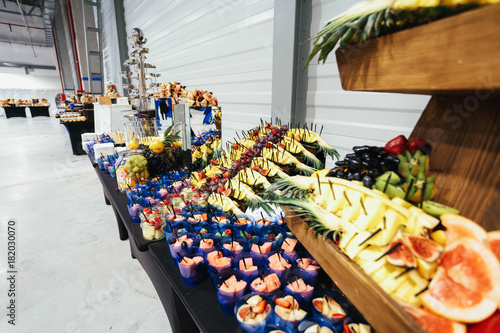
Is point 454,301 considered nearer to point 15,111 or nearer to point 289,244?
point 289,244

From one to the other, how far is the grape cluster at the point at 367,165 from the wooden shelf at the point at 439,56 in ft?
0.79

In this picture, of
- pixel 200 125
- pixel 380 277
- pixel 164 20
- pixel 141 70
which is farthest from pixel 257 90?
pixel 164 20

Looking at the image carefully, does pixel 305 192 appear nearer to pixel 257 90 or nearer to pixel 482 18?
pixel 482 18

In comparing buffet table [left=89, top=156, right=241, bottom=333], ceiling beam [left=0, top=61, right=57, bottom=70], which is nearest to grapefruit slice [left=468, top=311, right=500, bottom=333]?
buffet table [left=89, top=156, right=241, bottom=333]

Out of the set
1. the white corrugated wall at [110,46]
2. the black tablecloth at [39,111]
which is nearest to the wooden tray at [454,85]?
the white corrugated wall at [110,46]

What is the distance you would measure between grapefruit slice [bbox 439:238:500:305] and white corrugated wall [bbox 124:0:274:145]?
243 centimetres

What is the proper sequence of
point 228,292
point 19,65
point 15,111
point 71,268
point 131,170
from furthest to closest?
point 19,65 → point 15,111 → point 71,268 → point 131,170 → point 228,292

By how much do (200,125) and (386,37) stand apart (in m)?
2.29

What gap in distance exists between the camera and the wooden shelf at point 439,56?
1.25 ft

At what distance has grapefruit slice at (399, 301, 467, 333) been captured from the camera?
1.45ft

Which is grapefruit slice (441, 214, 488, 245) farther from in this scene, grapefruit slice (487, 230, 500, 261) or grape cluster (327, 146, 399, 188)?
grape cluster (327, 146, 399, 188)

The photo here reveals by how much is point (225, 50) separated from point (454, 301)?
136 inches

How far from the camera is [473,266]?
47 centimetres

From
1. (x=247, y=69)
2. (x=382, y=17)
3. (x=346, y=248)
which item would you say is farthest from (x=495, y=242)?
(x=247, y=69)
